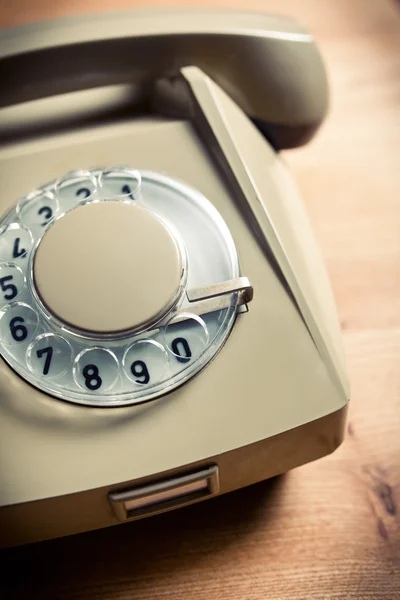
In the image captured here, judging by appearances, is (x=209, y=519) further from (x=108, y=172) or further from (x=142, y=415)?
(x=108, y=172)

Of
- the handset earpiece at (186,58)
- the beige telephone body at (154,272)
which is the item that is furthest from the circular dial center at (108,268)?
the handset earpiece at (186,58)

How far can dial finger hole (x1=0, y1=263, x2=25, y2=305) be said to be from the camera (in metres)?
0.51

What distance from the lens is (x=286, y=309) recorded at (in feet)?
1.59

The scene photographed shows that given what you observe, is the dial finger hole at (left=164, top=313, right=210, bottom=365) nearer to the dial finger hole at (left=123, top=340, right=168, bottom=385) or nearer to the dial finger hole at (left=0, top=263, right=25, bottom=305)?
the dial finger hole at (left=123, top=340, right=168, bottom=385)

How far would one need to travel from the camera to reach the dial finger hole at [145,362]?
1.56 feet

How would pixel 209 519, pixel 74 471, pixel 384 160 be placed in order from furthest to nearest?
pixel 384 160 → pixel 209 519 → pixel 74 471

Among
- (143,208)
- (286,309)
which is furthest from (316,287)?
(143,208)

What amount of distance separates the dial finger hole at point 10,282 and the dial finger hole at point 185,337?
13 cm

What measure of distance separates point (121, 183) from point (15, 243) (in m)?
0.11

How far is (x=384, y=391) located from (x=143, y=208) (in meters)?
0.29

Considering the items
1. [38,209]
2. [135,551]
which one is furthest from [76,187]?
[135,551]

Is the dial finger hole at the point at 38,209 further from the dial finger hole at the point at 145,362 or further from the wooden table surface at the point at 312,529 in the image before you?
the wooden table surface at the point at 312,529

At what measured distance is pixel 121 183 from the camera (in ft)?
1.86

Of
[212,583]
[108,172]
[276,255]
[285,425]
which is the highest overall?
[108,172]
